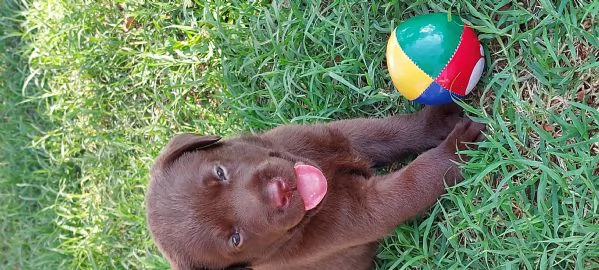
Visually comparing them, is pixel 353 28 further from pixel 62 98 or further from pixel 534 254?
pixel 62 98

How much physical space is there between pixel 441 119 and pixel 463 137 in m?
0.21

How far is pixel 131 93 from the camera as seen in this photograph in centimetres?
457

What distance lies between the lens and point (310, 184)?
2.74 m

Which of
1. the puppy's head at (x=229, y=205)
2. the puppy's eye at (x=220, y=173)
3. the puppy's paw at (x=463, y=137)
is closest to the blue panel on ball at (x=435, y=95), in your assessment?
the puppy's paw at (x=463, y=137)

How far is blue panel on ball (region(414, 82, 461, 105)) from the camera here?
9.20 ft

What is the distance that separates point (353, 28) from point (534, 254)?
1440 mm

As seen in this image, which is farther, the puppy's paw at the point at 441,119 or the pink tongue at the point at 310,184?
the puppy's paw at the point at 441,119

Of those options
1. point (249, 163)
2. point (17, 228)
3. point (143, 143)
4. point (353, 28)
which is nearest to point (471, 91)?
point (353, 28)

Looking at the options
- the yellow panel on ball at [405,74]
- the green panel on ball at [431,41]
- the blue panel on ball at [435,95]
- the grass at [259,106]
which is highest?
the green panel on ball at [431,41]

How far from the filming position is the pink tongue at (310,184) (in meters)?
2.71

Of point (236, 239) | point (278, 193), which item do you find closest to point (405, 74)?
point (278, 193)

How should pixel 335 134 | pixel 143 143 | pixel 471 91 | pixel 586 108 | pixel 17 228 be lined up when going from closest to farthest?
1. pixel 586 108
2. pixel 471 91
3. pixel 335 134
4. pixel 143 143
5. pixel 17 228

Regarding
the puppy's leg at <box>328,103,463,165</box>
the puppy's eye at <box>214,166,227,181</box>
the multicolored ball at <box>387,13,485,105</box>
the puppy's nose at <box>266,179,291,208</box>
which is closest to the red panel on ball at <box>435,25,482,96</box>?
the multicolored ball at <box>387,13,485,105</box>

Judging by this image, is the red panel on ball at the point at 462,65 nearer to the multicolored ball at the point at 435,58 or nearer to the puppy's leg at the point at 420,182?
the multicolored ball at the point at 435,58
